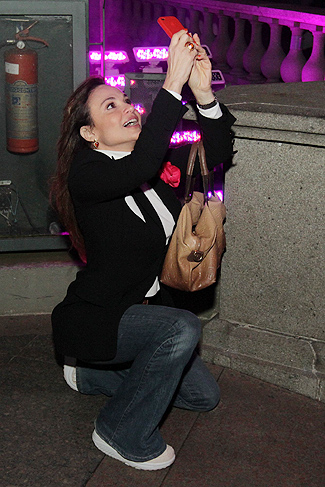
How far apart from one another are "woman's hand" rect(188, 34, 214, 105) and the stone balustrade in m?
3.86

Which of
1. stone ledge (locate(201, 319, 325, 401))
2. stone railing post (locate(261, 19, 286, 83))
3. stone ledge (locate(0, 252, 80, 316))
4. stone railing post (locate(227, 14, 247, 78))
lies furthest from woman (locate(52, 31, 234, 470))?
stone railing post (locate(227, 14, 247, 78))

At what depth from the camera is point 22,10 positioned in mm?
4039

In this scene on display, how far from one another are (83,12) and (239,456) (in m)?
2.59

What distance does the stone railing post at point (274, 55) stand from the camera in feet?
23.3

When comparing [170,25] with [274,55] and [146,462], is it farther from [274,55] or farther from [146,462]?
[274,55]

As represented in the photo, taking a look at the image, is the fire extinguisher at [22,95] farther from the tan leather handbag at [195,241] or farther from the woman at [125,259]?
the tan leather handbag at [195,241]

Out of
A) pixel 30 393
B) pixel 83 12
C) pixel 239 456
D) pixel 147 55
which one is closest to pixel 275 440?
pixel 239 456

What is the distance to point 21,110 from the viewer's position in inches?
171

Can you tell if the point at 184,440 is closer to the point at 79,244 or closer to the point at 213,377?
the point at 213,377

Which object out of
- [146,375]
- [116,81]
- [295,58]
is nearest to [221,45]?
[295,58]

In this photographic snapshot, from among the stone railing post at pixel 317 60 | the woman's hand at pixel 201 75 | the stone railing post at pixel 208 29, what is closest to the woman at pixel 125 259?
the woman's hand at pixel 201 75

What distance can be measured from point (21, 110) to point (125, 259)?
178 centimetres

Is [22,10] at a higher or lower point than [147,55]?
higher

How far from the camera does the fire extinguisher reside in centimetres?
423
